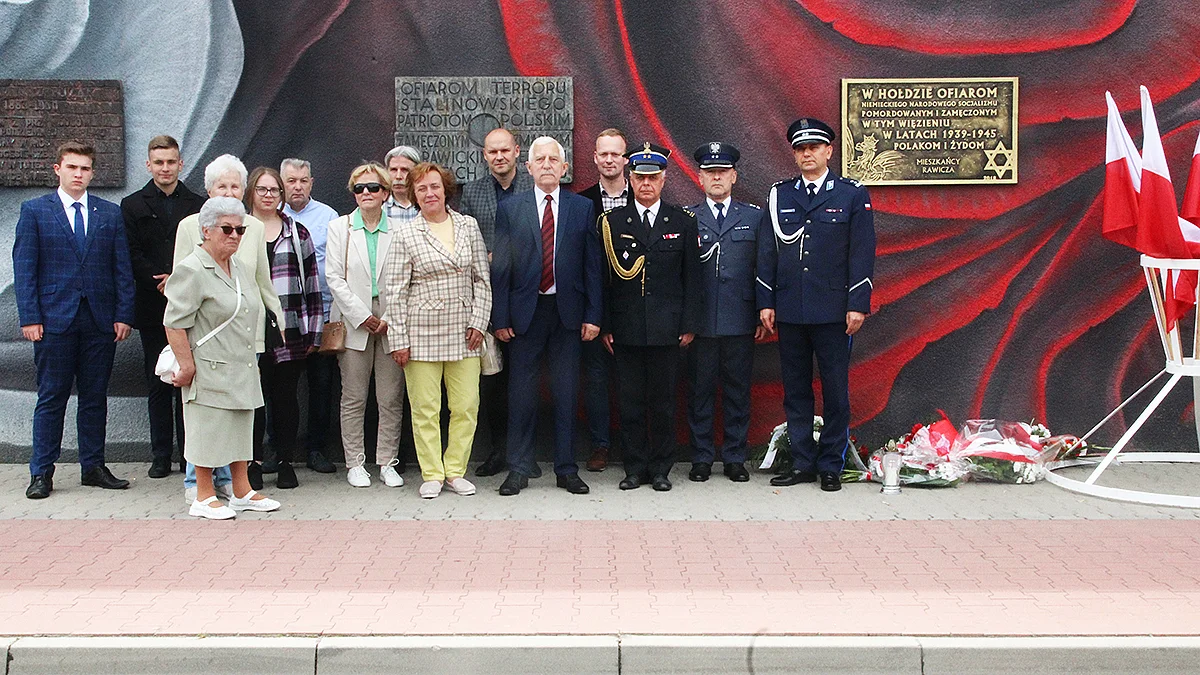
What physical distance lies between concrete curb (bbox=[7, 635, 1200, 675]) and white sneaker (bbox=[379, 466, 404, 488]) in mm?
2828

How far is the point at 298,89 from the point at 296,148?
0.38 meters

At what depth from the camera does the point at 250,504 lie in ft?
20.7

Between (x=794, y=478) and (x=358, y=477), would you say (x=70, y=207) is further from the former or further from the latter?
(x=794, y=478)

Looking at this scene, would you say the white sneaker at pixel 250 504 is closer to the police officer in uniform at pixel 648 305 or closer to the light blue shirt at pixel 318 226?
the light blue shirt at pixel 318 226

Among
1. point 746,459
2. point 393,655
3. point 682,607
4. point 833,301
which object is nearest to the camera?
point 393,655

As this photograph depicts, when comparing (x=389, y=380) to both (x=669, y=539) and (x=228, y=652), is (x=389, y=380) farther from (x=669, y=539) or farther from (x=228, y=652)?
(x=228, y=652)

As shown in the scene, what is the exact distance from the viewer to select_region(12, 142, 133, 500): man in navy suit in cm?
661

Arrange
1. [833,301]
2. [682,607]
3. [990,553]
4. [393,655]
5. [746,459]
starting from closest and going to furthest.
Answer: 1. [393,655]
2. [682,607]
3. [990,553]
4. [833,301]
5. [746,459]

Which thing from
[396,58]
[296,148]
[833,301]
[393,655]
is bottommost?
[393,655]

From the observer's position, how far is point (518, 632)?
4188 millimetres

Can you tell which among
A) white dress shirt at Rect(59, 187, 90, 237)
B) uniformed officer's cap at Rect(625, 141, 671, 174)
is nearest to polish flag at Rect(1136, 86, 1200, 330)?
uniformed officer's cap at Rect(625, 141, 671, 174)

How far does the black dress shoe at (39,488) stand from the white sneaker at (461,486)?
2.32 meters

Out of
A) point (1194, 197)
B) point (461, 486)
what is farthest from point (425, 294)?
point (1194, 197)

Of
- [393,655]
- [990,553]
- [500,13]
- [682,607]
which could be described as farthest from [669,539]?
[500,13]
